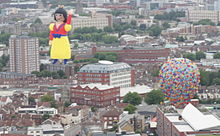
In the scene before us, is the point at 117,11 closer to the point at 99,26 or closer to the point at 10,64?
the point at 99,26

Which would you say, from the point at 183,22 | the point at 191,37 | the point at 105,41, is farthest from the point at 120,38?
the point at 183,22

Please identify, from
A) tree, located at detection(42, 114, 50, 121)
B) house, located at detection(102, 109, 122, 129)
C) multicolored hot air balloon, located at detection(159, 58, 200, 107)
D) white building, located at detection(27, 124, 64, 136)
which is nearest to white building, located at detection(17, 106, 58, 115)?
tree, located at detection(42, 114, 50, 121)

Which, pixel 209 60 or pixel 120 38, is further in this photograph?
pixel 120 38

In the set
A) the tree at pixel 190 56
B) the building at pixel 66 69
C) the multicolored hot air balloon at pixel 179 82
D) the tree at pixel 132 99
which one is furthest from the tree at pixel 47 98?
the tree at pixel 190 56

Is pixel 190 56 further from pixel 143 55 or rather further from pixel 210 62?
pixel 210 62

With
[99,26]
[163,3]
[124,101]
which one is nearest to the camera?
[124,101]

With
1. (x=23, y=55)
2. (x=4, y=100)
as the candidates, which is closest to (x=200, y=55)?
(x=23, y=55)

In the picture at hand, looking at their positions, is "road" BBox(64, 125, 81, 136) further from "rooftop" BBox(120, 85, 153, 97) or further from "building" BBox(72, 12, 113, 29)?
"building" BBox(72, 12, 113, 29)
